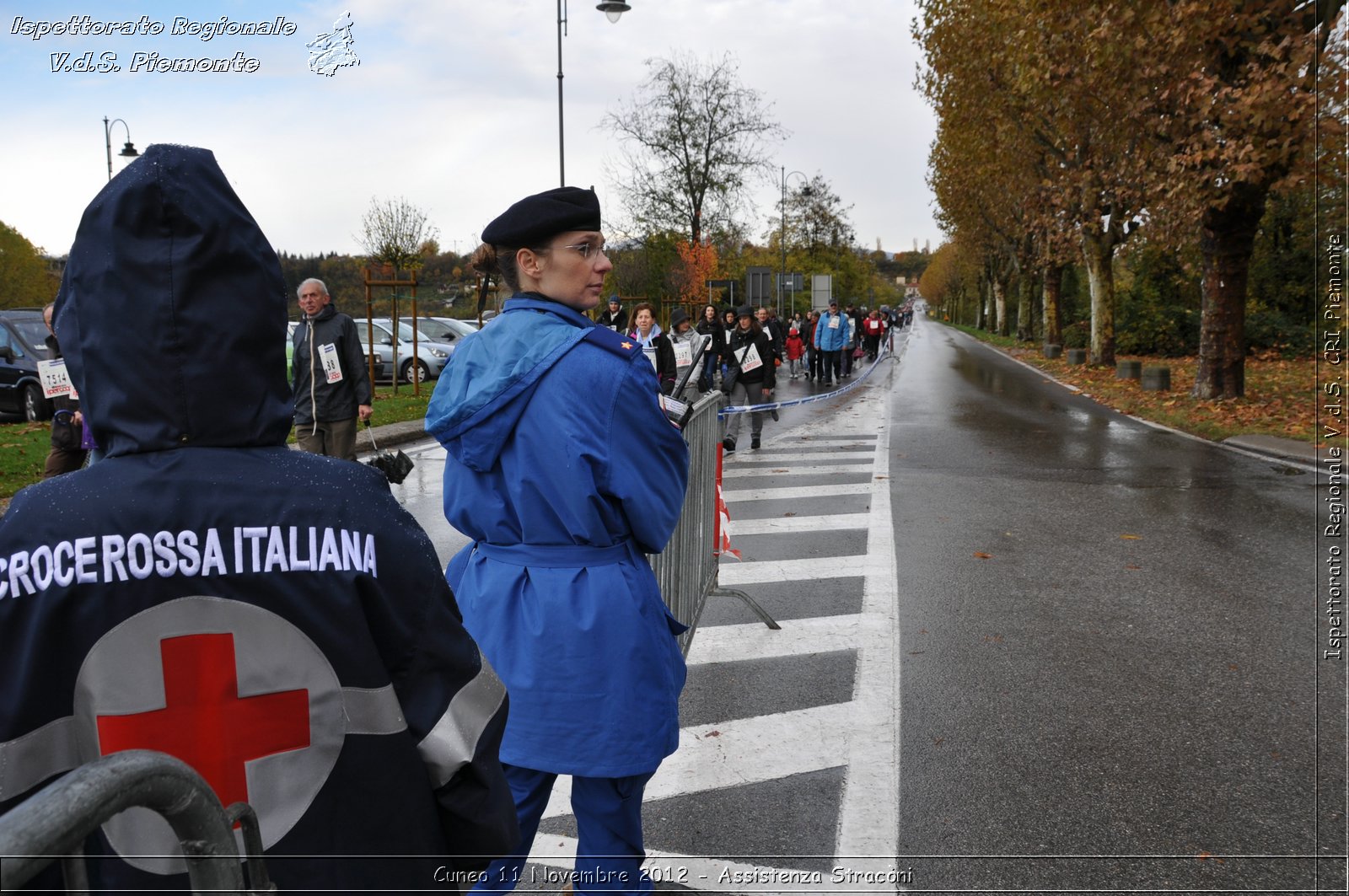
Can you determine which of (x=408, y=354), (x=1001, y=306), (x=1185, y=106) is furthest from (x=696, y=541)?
(x=1001, y=306)

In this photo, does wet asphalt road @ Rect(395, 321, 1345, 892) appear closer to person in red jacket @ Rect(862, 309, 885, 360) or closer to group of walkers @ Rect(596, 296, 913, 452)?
group of walkers @ Rect(596, 296, 913, 452)

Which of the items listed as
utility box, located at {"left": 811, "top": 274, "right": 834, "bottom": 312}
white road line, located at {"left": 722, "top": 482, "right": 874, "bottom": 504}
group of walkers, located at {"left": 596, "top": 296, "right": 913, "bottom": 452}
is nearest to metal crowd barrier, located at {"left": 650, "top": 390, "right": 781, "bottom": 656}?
group of walkers, located at {"left": 596, "top": 296, "right": 913, "bottom": 452}

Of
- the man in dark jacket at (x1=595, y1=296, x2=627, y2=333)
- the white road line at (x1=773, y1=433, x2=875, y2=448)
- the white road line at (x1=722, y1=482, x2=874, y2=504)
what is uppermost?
the man in dark jacket at (x1=595, y1=296, x2=627, y2=333)

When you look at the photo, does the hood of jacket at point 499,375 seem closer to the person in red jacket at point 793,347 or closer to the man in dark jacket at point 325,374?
the man in dark jacket at point 325,374

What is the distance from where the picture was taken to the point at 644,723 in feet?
8.00

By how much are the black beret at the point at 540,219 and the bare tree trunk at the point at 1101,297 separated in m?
29.6

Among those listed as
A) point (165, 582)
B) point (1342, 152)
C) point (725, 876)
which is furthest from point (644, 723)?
point (1342, 152)

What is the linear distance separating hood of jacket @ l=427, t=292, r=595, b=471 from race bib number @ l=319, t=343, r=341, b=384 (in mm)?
6458

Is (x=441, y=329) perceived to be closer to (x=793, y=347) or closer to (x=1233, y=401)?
(x=793, y=347)

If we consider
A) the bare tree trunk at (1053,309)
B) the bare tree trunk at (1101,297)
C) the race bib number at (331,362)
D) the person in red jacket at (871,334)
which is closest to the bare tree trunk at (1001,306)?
the bare tree trunk at (1053,309)

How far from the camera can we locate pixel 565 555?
246cm

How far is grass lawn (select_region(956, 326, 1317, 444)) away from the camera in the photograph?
1434cm

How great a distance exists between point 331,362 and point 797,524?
4194mm

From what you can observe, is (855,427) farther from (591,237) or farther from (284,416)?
(284,416)
